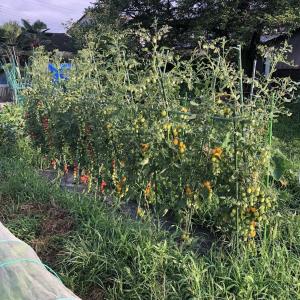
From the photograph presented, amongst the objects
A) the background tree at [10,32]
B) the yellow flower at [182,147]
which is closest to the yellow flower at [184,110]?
the yellow flower at [182,147]

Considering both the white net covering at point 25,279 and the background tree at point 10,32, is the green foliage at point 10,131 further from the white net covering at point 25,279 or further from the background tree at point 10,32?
the background tree at point 10,32

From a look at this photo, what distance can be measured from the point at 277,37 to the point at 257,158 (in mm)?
11981

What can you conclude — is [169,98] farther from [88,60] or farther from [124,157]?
[88,60]

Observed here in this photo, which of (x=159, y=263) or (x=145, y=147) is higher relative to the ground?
(x=145, y=147)

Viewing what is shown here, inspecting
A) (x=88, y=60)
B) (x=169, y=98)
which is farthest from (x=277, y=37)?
(x=169, y=98)

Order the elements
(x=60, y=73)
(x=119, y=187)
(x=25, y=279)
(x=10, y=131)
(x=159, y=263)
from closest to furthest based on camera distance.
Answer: (x=25, y=279) < (x=159, y=263) < (x=119, y=187) < (x=60, y=73) < (x=10, y=131)

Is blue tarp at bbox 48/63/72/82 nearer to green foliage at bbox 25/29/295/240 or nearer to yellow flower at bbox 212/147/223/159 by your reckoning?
green foliage at bbox 25/29/295/240

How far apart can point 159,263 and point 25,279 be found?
120 cm

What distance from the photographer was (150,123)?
3248mm

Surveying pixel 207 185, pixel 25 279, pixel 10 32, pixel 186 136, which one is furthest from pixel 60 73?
pixel 10 32

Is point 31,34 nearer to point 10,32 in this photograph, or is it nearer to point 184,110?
point 10,32

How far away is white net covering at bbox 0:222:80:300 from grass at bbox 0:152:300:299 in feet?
3.06

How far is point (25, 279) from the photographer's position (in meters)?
1.77

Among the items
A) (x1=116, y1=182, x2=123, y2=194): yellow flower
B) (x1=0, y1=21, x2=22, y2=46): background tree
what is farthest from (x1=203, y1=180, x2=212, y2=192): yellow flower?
(x1=0, y1=21, x2=22, y2=46): background tree
